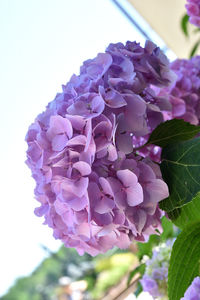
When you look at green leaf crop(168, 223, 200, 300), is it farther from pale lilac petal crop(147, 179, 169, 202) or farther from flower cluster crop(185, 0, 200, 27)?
flower cluster crop(185, 0, 200, 27)

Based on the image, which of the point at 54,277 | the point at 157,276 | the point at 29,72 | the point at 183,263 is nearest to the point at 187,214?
the point at 183,263

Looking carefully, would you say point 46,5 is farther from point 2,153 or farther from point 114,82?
point 114,82

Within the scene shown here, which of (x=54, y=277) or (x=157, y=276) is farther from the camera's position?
(x=54, y=277)

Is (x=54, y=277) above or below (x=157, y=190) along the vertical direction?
below

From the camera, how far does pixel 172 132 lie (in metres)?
0.42

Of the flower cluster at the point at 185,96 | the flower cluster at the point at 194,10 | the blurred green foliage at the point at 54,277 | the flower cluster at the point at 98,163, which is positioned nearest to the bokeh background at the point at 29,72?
the blurred green foliage at the point at 54,277

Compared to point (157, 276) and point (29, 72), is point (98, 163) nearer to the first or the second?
point (157, 276)

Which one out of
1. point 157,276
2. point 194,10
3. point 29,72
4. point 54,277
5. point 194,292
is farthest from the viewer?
point 54,277

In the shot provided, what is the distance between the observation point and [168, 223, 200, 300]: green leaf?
0.39m

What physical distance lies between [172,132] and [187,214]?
0.09m

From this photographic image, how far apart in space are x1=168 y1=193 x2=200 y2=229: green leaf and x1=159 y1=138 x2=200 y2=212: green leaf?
0.08ft

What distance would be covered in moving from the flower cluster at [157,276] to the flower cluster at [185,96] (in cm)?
22

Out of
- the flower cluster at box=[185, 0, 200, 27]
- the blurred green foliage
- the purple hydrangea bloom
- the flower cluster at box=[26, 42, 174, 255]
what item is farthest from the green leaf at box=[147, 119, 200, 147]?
the blurred green foliage

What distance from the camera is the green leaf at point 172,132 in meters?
0.41
